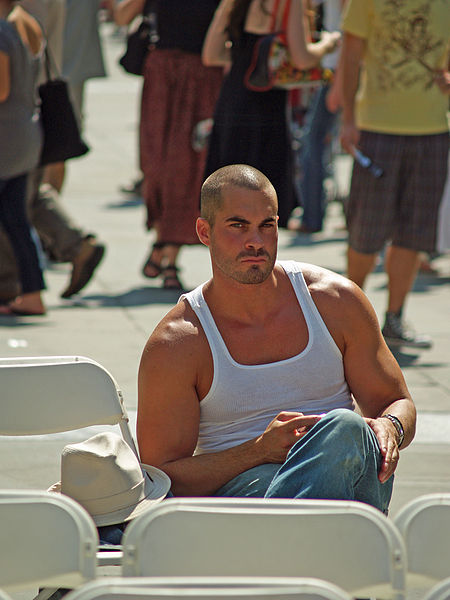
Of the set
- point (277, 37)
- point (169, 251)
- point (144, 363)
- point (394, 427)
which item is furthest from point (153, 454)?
point (169, 251)

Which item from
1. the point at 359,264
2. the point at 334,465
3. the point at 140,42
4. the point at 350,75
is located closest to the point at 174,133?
the point at 140,42

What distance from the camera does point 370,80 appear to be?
6027 millimetres

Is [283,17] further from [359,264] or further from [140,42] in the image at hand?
[140,42]

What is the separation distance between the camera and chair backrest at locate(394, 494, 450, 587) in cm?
233

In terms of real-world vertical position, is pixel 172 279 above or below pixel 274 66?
below

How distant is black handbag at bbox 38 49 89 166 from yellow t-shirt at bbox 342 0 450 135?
5.30ft

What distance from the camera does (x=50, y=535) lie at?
229cm

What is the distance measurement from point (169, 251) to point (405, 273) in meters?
1.80

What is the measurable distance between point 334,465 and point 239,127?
384 cm

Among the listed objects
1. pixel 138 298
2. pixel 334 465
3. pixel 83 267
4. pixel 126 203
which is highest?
pixel 334 465

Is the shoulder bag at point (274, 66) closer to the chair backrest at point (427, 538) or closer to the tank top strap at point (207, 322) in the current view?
the tank top strap at point (207, 322)

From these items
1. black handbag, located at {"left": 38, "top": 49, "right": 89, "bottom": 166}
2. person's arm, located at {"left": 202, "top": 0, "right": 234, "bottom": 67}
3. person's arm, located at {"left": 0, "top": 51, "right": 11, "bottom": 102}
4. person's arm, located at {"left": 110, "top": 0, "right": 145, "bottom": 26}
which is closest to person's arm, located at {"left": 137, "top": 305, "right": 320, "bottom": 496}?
person's arm, located at {"left": 0, "top": 51, "right": 11, "bottom": 102}

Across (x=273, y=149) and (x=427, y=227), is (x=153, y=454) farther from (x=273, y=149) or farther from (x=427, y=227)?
(x=273, y=149)

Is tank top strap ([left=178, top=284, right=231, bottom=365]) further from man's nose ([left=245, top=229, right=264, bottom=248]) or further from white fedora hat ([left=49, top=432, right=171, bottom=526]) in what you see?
white fedora hat ([left=49, top=432, right=171, bottom=526])
